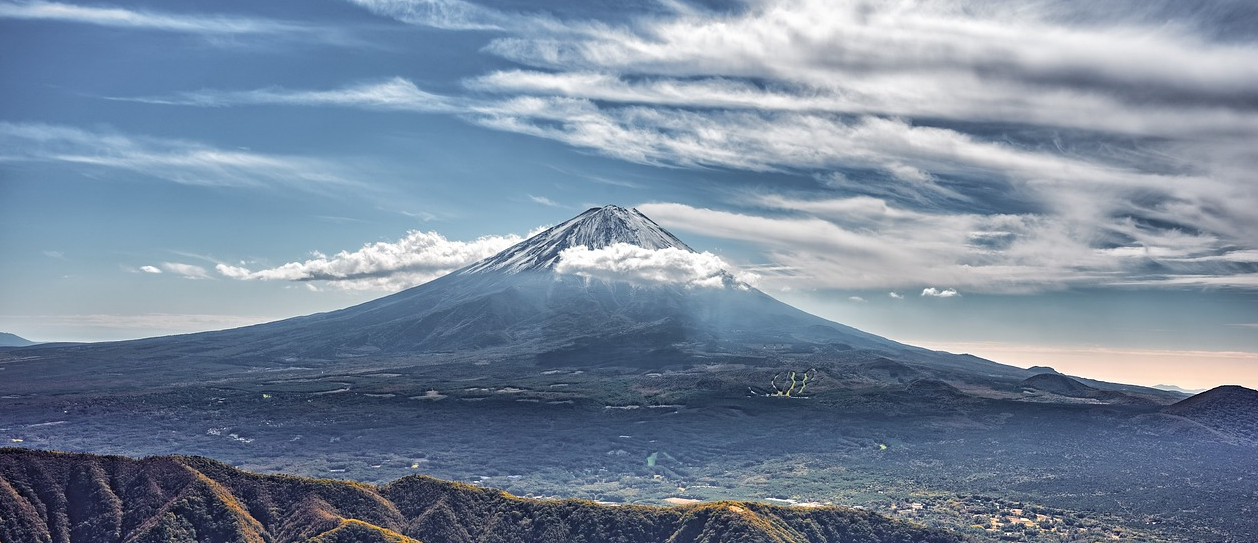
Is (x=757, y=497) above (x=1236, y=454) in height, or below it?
below

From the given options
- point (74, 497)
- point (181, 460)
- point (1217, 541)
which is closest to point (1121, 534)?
point (1217, 541)

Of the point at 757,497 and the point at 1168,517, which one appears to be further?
the point at 757,497

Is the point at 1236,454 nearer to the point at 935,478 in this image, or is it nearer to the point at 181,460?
the point at 935,478

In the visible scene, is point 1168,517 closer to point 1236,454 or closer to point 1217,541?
point 1217,541

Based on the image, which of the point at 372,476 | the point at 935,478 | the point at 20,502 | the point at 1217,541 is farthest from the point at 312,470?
the point at 1217,541

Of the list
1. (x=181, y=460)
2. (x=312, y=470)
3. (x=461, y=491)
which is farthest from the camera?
(x=312, y=470)

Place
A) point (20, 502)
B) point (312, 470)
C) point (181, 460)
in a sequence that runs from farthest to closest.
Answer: point (312, 470), point (181, 460), point (20, 502)
